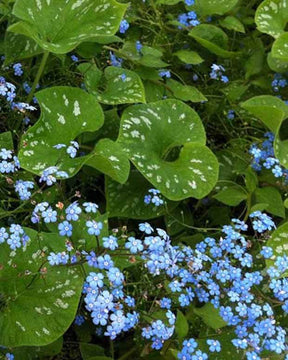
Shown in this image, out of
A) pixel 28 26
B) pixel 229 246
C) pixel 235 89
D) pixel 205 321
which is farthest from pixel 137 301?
pixel 235 89

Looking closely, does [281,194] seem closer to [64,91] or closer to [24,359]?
[64,91]

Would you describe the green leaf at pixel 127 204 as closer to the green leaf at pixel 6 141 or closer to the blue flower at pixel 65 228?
the green leaf at pixel 6 141

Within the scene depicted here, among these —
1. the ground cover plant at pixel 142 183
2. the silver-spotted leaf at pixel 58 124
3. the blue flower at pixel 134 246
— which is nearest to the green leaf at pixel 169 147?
the ground cover plant at pixel 142 183

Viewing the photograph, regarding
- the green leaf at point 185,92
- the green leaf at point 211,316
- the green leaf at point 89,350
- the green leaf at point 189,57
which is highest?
the green leaf at point 189,57

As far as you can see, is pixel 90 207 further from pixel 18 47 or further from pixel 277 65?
pixel 277 65

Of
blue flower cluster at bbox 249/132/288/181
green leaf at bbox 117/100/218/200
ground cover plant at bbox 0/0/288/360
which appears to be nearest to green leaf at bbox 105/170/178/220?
ground cover plant at bbox 0/0/288/360
